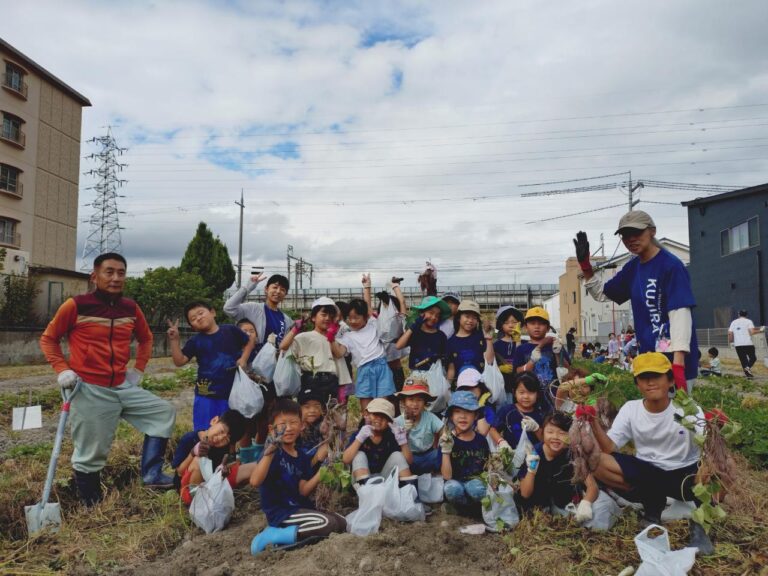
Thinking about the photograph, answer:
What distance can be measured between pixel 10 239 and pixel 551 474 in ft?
86.3

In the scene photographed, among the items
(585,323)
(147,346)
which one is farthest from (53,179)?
(585,323)

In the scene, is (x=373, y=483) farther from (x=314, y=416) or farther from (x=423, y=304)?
(x=423, y=304)

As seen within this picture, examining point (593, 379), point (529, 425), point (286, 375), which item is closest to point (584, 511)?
point (529, 425)

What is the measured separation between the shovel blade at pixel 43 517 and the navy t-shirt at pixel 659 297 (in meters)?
4.18

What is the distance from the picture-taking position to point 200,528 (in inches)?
158

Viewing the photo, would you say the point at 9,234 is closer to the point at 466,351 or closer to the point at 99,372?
the point at 99,372

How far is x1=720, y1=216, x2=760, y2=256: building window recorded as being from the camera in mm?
20031

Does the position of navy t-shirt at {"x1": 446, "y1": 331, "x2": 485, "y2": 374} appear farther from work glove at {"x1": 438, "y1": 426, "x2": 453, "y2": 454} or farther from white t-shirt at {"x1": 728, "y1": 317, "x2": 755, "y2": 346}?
white t-shirt at {"x1": 728, "y1": 317, "x2": 755, "y2": 346}

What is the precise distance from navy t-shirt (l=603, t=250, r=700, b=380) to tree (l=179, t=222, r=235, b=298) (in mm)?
33208

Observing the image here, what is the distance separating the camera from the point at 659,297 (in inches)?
141

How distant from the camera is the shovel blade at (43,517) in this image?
153 inches

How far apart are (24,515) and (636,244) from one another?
4.77 meters

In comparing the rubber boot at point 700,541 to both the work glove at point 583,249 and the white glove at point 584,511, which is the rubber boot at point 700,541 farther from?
the work glove at point 583,249

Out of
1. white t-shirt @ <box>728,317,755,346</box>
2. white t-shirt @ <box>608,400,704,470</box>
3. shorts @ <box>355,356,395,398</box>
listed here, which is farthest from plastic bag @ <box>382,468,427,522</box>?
white t-shirt @ <box>728,317,755,346</box>
